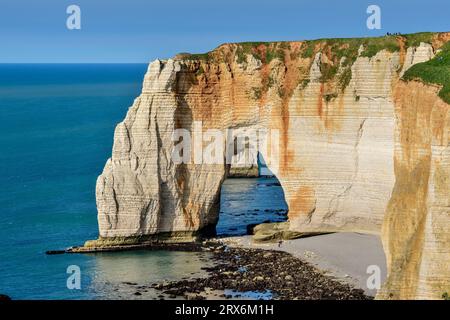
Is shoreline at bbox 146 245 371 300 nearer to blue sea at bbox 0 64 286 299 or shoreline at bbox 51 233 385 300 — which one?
shoreline at bbox 51 233 385 300

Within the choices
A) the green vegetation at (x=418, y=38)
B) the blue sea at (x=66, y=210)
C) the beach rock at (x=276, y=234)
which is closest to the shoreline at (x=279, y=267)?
the beach rock at (x=276, y=234)

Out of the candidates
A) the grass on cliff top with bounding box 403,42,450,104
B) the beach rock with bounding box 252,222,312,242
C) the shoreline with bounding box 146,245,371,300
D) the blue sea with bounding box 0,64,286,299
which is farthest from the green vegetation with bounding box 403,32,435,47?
the blue sea with bounding box 0,64,286,299

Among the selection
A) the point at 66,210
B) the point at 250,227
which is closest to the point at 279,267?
the point at 250,227

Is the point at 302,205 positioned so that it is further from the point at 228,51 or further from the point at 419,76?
the point at 419,76

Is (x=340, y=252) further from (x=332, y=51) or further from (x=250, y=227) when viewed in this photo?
(x=332, y=51)

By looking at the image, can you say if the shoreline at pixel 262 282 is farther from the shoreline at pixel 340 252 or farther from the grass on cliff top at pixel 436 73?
the grass on cliff top at pixel 436 73

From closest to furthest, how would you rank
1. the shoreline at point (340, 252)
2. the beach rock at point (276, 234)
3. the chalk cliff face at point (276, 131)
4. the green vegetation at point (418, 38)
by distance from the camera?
the shoreline at point (340, 252), the green vegetation at point (418, 38), the chalk cliff face at point (276, 131), the beach rock at point (276, 234)

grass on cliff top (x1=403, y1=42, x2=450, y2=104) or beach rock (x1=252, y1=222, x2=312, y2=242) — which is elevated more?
grass on cliff top (x1=403, y1=42, x2=450, y2=104)
